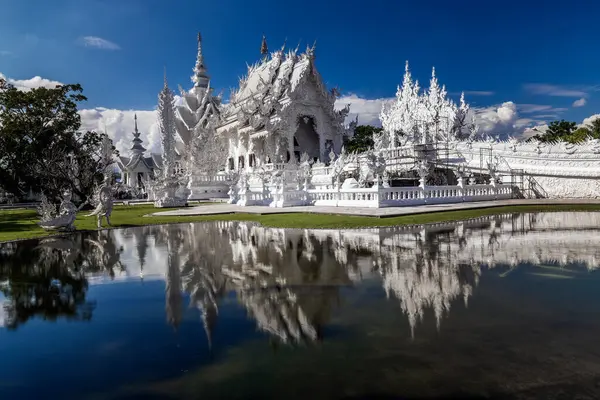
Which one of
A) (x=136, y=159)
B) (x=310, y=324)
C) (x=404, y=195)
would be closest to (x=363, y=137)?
(x=136, y=159)

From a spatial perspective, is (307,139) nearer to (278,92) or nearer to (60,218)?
(278,92)

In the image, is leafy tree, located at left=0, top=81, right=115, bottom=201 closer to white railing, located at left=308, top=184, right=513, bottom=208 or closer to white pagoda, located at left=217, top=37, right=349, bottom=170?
white pagoda, located at left=217, top=37, right=349, bottom=170

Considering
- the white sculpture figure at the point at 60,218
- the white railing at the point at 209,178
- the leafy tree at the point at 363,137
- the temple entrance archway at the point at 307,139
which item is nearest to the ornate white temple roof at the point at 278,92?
the temple entrance archway at the point at 307,139

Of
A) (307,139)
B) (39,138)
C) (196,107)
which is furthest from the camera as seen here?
(196,107)

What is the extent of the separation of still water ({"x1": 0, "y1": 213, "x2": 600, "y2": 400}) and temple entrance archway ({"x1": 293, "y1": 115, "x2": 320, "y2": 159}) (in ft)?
94.8

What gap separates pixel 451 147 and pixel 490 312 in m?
26.4

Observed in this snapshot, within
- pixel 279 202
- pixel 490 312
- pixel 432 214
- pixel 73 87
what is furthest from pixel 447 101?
pixel 490 312

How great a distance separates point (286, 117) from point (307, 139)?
5353 mm

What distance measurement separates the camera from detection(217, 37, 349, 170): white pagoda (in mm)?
32062

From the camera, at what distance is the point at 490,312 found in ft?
13.1

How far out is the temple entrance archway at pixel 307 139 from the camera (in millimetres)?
36094

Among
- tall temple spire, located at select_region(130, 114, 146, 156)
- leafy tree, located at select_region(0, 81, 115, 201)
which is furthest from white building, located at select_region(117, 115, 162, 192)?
leafy tree, located at select_region(0, 81, 115, 201)

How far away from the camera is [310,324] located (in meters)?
3.90

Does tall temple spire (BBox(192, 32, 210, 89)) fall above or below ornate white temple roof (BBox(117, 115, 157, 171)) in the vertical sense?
above
